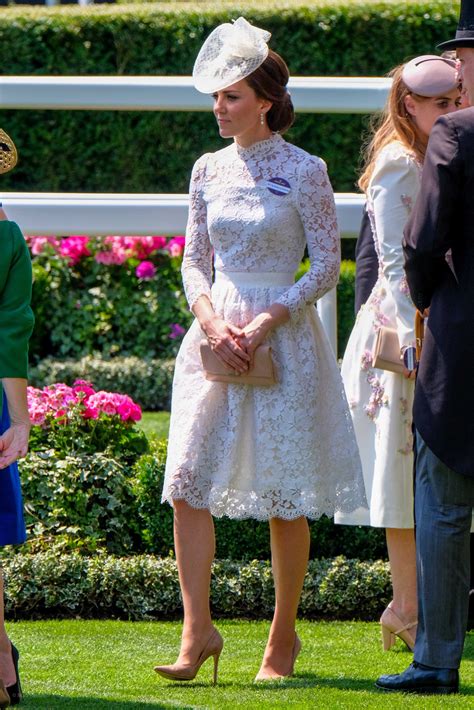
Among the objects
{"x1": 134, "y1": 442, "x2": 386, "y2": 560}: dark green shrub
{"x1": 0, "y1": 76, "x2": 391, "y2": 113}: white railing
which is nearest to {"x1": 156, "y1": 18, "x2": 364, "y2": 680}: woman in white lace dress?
{"x1": 134, "y1": 442, "x2": 386, "y2": 560}: dark green shrub

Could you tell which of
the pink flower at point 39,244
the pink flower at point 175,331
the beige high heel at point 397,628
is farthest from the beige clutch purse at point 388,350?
the pink flower at point 39,244

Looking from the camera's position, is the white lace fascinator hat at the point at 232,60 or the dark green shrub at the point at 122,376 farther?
the dark green shrub at the point at 122,376

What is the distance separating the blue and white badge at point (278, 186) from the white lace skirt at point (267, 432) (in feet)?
0.84

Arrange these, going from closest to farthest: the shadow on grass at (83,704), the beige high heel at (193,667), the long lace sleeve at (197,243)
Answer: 1. the shadow on grass at (83,704)
2. the beige high heel at (193,667)
3. the long lace sleeve at (197,243)

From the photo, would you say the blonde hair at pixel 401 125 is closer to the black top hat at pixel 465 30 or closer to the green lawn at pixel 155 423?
the black top hat at pixel 465 30

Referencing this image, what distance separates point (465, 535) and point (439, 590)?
16 cm

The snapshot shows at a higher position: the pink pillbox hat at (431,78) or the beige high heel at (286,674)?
the pink pillbox hat at (431,78)

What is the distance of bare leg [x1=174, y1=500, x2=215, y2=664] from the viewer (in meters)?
4.12

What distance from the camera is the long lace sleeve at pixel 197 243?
437cm

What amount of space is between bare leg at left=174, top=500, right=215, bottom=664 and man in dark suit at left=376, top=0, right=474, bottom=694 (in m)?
0.64

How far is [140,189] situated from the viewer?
12.2 metres

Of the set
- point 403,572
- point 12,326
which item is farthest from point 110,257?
point 12,326

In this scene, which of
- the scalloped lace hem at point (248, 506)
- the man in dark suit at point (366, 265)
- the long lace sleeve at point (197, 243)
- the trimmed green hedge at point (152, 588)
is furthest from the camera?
the trimmed green hedge at point (152, 588)

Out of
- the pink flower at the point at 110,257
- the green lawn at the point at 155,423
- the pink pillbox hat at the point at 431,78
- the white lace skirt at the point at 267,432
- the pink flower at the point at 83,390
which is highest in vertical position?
the pink pillbox hat at the point at 431,78
